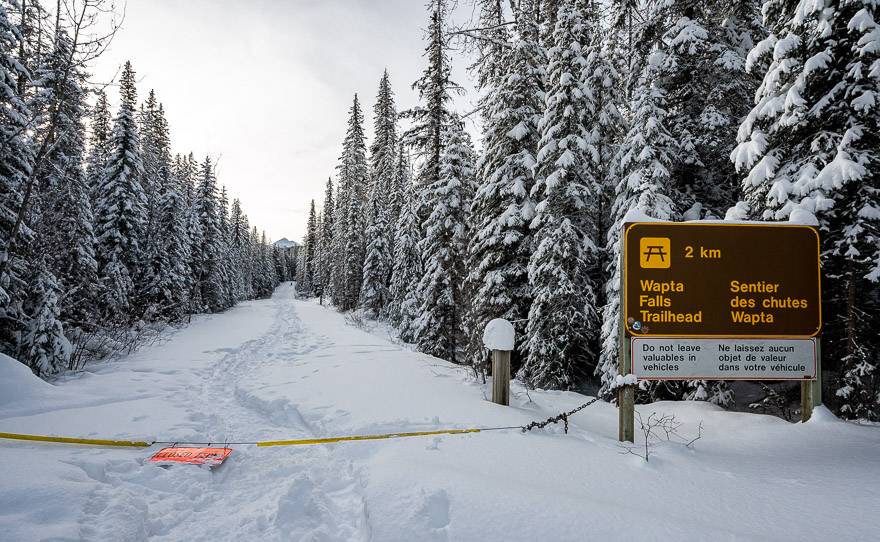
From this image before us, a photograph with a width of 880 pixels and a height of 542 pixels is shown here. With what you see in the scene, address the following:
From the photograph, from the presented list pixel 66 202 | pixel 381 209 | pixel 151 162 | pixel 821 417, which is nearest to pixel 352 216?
pixel 381 209

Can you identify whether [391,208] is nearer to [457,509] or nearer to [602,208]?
[602,208]

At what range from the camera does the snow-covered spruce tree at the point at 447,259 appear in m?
17.5

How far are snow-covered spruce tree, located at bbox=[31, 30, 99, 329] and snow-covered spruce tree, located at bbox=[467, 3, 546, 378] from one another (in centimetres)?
1063

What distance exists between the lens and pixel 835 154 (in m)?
6.54

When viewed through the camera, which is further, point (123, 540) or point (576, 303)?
point (576, 303)

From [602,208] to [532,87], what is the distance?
4.75 m

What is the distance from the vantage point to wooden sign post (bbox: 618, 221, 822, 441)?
5.12m

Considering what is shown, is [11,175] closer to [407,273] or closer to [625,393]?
[625,393]

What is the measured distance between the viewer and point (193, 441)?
5.29 meters

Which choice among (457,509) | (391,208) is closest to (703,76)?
(457,509)

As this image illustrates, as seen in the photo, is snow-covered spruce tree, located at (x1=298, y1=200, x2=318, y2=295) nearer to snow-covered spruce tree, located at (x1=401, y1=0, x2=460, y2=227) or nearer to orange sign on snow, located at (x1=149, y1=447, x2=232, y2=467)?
snow-covered spruce tree, located at (x1=401, y1=0, x2=460, y2=227)

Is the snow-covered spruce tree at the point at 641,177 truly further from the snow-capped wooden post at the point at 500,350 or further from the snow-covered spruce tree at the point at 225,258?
the snow-covered spruce tree at the point at 225,258

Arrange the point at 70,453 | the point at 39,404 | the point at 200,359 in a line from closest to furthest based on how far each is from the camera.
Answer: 1. the point at 70,453
2. the point at 39,404
3. the point at 200,359

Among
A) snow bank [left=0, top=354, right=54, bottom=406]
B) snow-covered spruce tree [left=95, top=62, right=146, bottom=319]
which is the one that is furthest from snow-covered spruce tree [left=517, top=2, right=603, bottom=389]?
snow-covered spruce tree [left=95, top=62, right=146, bottom=319]
